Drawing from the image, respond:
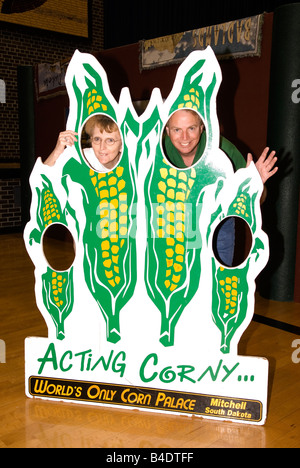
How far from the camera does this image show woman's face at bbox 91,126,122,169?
1686 mm

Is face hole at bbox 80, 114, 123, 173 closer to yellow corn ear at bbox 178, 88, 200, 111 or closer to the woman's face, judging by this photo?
the woman's face

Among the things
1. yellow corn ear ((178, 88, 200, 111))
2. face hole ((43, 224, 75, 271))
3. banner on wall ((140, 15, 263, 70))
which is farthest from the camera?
face hole ((43, 224, 75, 271))

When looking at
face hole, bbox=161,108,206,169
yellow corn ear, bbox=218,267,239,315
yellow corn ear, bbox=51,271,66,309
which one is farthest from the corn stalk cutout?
yellow corn ear, bbox=218,267,239,315

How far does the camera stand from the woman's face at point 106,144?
1.69 metres

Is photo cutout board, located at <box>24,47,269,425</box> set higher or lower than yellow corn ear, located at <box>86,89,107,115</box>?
lower

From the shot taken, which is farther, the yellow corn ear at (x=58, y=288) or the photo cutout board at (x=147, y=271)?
the yellow corn ear at (x=58, y=288)

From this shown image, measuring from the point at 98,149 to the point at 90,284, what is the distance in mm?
521

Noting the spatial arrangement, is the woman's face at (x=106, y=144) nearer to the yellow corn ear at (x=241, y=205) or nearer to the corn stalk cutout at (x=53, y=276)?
the corn stalk cutout at (x=53, y=276)

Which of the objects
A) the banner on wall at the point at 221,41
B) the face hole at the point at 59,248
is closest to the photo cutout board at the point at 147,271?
the banner on wall at the point at 221,41

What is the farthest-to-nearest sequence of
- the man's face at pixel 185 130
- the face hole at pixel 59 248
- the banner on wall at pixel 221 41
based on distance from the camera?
the face hole at pixel 59 248 < the banner on wall at pixel 221 41 < the man's face at pixel 185 130

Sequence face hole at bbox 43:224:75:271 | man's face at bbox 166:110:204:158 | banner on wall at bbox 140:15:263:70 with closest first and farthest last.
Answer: man's face at bbox 166:110:204:158 → banner on wall at bbox 140:15:263:70 → face hole at bbox 43:224:75:271

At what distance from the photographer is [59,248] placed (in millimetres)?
4812

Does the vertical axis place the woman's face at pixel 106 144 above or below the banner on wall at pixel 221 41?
below

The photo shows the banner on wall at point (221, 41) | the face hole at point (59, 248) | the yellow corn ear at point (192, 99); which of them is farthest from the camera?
the face hole at point (59, 248)
